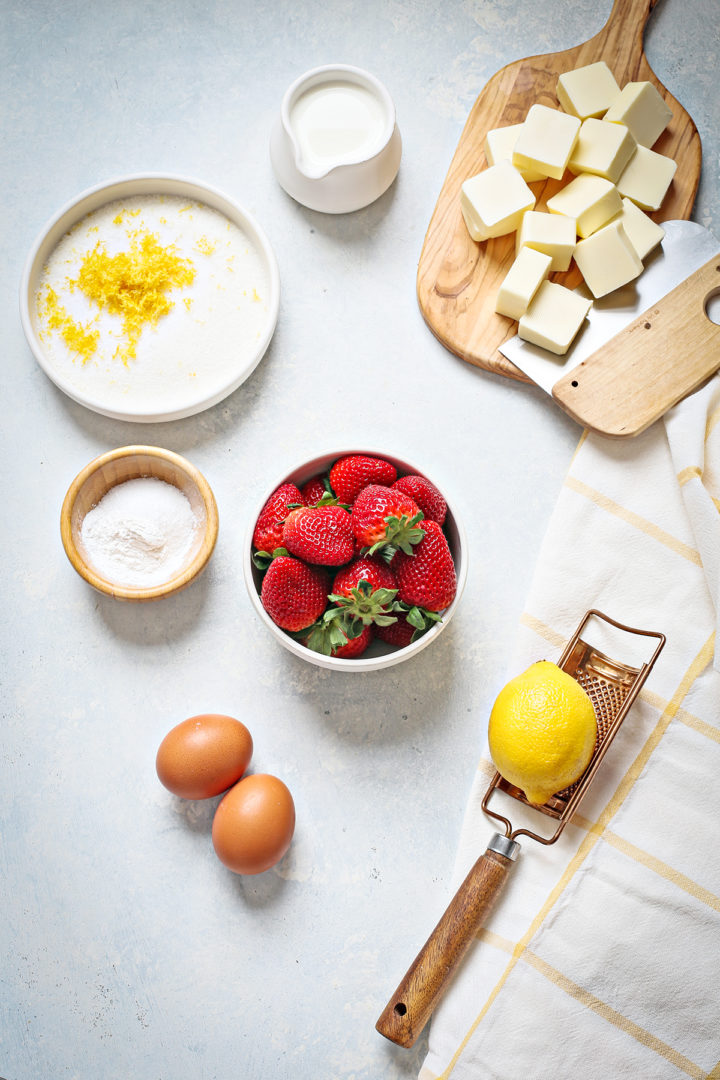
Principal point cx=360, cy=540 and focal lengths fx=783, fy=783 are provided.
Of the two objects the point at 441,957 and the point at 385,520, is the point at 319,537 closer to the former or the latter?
the point at 385,520

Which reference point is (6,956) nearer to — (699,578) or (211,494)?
(211,494)

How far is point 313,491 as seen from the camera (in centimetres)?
114

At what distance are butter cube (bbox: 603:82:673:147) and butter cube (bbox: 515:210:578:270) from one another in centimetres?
18

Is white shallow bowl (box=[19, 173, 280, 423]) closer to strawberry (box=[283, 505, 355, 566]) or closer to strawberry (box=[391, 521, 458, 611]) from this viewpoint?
strawberry (box=[283, 505, 355, 566])

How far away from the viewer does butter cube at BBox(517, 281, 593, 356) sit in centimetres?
119

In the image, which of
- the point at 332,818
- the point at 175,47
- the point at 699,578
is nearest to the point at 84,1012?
the point at 332,818

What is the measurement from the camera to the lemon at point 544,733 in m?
1.02

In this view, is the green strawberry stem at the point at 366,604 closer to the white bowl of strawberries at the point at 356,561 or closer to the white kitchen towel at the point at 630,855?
the white bowl of strawberries at the point at 356,561

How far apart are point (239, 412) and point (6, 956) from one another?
92 cm

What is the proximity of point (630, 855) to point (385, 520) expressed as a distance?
2.03ft

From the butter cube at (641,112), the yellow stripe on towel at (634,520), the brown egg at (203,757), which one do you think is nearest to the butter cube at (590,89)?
the butter cube at (641,112)

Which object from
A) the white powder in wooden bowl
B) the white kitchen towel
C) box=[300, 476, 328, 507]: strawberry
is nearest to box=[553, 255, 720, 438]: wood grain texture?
the white kitchen towel

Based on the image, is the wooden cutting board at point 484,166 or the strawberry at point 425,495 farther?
the wooden cutting board at point 484,166

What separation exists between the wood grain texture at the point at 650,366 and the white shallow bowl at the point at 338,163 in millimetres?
437
